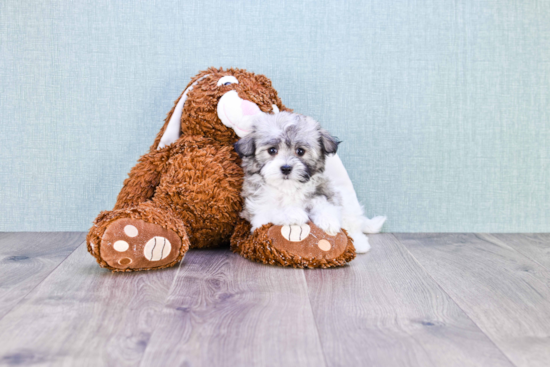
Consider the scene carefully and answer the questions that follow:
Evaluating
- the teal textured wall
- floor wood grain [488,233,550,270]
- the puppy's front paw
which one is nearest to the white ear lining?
the teal textured wall

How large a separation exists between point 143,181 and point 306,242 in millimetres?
652

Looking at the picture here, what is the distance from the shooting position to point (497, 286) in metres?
1.45

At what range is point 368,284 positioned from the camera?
4.74 ft

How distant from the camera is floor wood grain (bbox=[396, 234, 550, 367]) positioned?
1.05 metres

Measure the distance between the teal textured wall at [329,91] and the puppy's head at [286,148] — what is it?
580mm

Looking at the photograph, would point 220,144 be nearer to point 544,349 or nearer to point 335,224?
point 335,224

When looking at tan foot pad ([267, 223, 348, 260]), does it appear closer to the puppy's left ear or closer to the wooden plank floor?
the wooden plank floor

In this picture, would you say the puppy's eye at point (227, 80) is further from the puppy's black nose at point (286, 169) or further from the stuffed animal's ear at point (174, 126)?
the puppy's black nose at point (286, 169)

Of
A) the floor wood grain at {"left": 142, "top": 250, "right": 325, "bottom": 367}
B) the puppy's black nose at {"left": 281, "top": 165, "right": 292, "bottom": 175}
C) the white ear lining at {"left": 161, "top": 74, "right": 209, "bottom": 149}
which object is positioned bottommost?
the floor wood grain at {"left": 142, "top": 250, "right": 325, "bottom": 367}

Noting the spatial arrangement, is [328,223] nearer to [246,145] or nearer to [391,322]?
[246,145]

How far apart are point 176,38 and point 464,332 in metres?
1.65

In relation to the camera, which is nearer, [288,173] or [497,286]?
[497,286]

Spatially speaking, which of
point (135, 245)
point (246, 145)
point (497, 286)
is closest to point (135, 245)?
point (135, 245)

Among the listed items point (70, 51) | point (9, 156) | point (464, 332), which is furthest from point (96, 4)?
point (464, 332)
